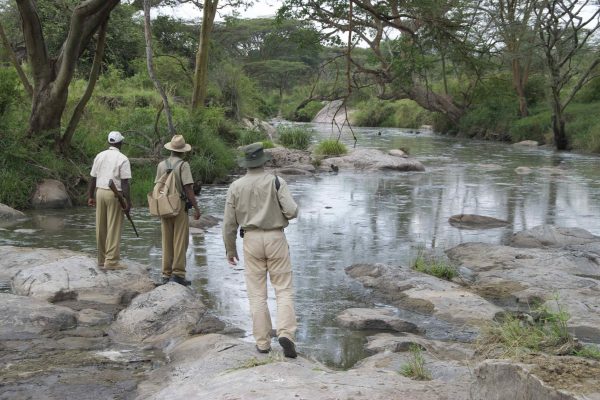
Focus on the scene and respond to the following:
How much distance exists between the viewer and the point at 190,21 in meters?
39.2

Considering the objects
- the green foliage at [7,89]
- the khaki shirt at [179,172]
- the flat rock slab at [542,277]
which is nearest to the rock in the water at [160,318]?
the khaki shirt at [179,172]

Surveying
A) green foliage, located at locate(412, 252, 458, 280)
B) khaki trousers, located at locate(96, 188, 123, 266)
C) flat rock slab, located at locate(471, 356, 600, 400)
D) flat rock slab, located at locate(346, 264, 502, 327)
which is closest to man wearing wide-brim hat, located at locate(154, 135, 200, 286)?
khaki trousers, located at locate(96, 188, 123, 266)

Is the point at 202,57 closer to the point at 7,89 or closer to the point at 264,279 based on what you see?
the point at 7,89

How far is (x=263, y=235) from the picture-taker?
5547mm

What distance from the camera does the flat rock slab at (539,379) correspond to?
3.45 m

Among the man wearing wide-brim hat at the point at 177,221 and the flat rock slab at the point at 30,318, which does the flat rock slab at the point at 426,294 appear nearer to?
the man wearing wide-brim hat at the point at 177,221

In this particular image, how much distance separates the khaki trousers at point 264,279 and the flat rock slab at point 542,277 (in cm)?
270

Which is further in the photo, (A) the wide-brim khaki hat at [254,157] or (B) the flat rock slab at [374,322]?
(B) the flat rock slab at [374,322]

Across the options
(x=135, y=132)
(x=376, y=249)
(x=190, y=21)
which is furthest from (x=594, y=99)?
(x=376, y=249)

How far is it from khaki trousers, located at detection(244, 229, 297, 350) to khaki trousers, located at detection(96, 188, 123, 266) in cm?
283

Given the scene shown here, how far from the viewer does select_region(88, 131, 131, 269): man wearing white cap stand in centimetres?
795

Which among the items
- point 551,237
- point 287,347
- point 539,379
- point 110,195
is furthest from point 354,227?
point 539,379

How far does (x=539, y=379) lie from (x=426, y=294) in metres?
4.39

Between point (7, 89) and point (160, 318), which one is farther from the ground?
point (7, 89)
